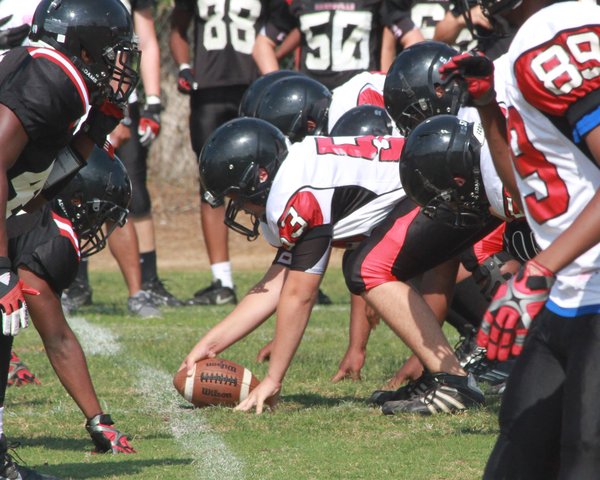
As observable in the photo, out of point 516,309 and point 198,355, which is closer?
point 516,309

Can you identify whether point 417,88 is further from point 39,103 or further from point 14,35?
point 39,103

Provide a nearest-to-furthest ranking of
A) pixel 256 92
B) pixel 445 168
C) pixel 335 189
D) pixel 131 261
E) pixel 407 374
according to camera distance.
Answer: pixel 445 168, pixel 335 189, pixel 407 374, pixel 256 92, pixel 131 261

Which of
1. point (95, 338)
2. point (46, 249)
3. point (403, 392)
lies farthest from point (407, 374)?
point (95, 338)

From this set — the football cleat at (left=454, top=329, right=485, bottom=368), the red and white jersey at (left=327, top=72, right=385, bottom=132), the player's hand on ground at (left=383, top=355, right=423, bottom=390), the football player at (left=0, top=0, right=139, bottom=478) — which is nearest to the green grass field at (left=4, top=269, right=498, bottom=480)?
the player's hand on ground at (left=383, top=355, right=423, bottom=390)

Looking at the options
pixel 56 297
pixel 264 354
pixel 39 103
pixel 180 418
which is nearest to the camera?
pixel 39 103

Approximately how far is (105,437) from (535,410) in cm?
201

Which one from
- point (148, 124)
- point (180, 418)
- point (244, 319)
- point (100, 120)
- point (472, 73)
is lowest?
point (180, 418)

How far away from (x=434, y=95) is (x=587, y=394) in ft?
10.6

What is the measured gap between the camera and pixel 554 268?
2.71 metres

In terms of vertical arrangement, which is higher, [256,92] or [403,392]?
[256,92]

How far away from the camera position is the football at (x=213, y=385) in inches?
205

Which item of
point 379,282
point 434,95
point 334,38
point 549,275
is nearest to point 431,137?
point 379,282

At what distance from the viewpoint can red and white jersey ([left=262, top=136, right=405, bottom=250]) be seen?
16.5 feet

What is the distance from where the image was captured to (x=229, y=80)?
29.5 feet
